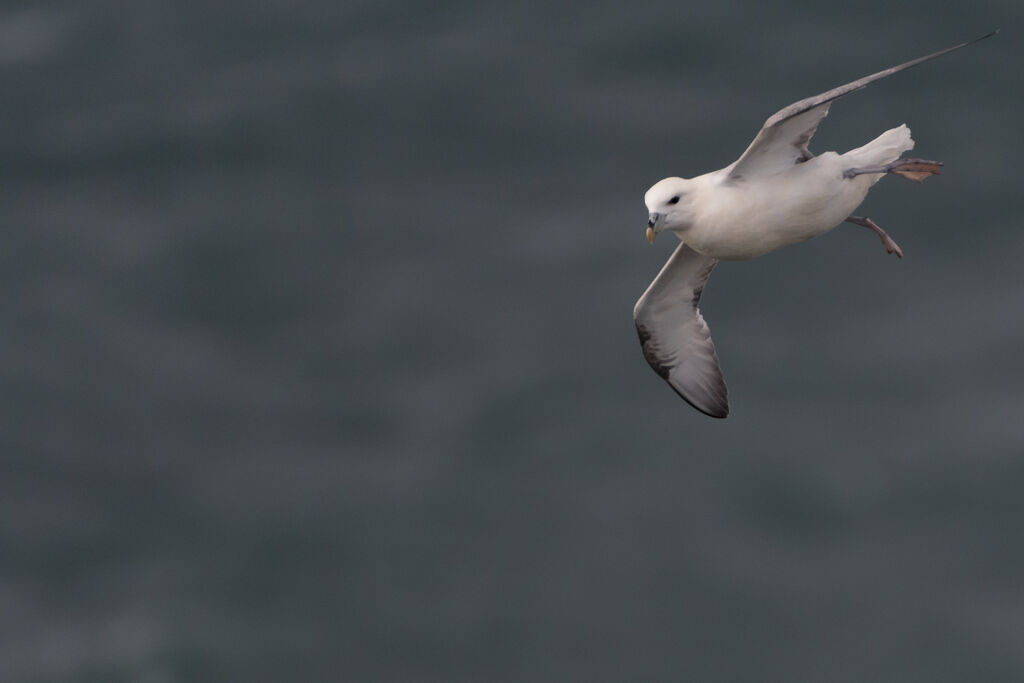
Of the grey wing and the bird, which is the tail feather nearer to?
the bird

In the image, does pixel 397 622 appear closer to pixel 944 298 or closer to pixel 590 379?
pixel 590 379

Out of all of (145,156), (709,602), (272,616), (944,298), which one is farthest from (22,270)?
(944,298)

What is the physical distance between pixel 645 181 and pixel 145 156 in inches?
873

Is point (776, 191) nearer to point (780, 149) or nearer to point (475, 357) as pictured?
point (780, 149)

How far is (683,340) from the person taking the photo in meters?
26.1

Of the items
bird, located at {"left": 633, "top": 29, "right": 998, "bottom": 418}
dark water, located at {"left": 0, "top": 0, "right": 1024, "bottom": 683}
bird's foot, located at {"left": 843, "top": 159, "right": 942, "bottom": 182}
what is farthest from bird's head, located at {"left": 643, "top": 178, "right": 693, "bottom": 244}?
dark water, located at {"left": 0, "top": 0, "right": 1024, "bottom": 683}

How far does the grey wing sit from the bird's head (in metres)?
5.34

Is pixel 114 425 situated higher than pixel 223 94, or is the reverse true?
pixel 223 94

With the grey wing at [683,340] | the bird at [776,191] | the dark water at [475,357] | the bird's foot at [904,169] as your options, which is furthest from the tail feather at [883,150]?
the dark water at [475,357]

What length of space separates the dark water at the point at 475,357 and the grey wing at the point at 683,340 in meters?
45.5

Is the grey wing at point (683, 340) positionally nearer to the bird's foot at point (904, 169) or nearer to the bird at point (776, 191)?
the bird at point (776, 191)

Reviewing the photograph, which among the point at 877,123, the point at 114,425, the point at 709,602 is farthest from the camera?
the point at 709,602

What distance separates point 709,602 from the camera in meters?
81.9

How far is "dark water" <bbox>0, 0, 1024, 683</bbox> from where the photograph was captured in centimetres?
7400
